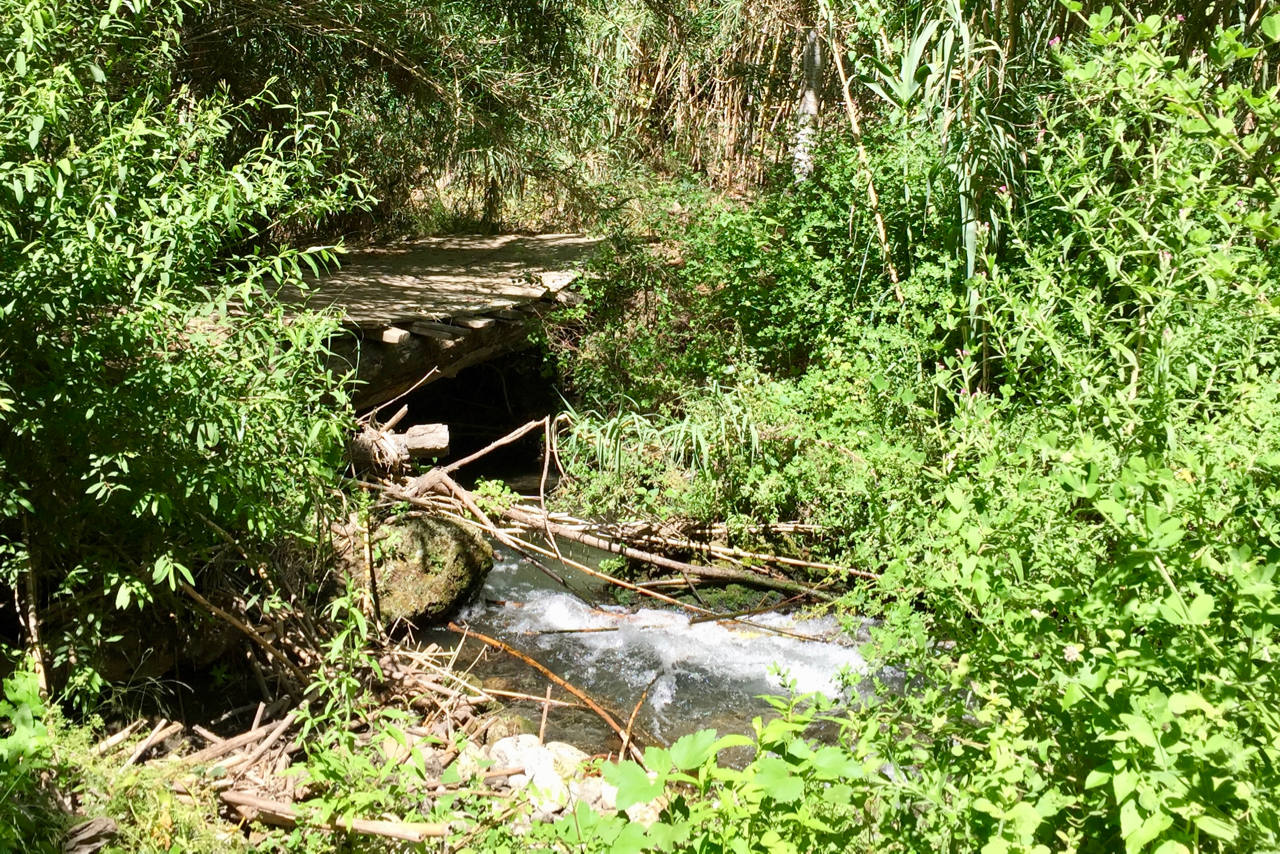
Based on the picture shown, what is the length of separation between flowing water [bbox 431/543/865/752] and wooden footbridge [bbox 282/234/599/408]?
1.42 metres

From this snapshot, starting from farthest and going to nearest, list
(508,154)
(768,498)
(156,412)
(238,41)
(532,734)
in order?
(508,154)
(238,41)
(768,498)
(532,734)
(156,412)

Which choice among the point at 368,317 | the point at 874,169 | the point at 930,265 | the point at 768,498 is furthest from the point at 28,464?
the point at 874,169

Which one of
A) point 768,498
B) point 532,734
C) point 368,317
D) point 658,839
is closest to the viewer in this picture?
point 658,839

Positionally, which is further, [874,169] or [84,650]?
[874,169]

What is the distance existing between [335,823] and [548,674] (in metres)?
1.79

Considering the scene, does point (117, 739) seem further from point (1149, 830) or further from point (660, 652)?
point (1149, 830)

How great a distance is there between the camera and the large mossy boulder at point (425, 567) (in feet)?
14.6

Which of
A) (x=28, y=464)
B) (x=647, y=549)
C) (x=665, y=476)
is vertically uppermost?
(x=28, y=464)

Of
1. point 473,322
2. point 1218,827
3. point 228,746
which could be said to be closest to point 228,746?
point 228,746

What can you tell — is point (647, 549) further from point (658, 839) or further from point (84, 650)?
point (658, 839)

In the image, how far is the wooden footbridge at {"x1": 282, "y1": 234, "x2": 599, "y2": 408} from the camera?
557cm

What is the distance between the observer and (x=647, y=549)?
17.8 ft

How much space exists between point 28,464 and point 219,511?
1.77 feet

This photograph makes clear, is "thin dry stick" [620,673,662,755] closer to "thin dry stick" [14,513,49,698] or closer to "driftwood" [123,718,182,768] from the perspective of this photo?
"driftwood" [123,718,182,768]
